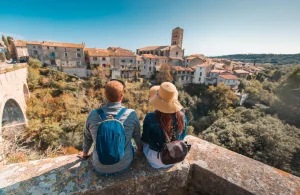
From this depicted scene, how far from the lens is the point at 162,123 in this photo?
5.69 feet

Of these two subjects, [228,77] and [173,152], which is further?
[228,77]

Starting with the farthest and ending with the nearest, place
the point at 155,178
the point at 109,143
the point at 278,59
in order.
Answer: the point at 278,59 < the point at 155,178 < the point at 109,143

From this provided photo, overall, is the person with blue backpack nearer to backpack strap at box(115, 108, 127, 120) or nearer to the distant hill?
backpack strap at box(115, 108, 127, 120)

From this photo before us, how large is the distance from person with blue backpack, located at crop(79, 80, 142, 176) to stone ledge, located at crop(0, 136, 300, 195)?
0.12 meters

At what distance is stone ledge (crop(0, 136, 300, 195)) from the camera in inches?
52.7

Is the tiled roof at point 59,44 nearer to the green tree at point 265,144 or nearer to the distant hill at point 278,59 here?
the green tree at point 265,144

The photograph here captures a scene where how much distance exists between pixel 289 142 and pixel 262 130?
224 centimetres

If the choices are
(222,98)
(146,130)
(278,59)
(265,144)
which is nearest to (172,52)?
(222,98)

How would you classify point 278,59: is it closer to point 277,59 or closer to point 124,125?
point 277,59

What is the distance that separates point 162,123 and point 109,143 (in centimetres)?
69

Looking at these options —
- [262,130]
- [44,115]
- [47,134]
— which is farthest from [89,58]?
[262,130]

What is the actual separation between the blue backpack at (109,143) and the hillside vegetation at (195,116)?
503 cm

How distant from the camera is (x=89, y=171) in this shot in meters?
1.54

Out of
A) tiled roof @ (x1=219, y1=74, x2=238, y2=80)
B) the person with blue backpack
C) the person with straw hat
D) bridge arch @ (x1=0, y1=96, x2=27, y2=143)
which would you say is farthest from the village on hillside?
the person with straw hat
